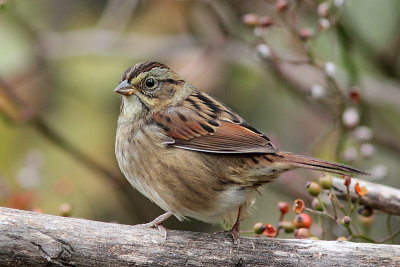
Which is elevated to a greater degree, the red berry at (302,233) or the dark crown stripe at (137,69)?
the dark crown stripe at (137,69)

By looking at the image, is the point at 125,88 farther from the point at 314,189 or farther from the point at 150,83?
the point at 314,189

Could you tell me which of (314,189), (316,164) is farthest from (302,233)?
(316,164)

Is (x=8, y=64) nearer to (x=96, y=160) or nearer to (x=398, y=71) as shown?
(x=96, y=160)

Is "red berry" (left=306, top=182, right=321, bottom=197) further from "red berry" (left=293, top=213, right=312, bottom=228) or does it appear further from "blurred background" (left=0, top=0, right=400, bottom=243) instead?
"blurred background" (left=0, top=0, right=400, bottom=243)

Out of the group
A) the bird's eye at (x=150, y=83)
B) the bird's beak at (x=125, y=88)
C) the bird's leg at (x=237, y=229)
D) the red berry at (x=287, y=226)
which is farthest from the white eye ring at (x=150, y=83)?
the red berry at (x=287, y=226)

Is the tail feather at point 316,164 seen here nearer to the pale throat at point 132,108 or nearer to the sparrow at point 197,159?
the sparrow at point 197,159
